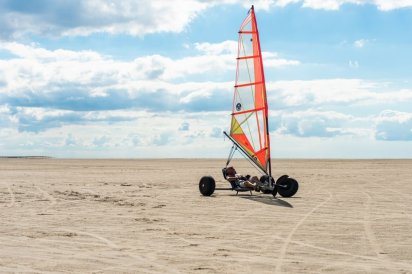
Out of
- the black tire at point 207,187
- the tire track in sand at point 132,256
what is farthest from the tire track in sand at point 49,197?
the tire track in sand at point 132,256

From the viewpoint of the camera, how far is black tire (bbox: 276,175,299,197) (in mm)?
19516

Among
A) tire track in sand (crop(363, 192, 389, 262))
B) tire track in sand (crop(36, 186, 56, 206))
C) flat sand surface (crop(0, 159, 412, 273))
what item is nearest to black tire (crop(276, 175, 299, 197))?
flat sand surface (crop(0, 159, 412, 273))

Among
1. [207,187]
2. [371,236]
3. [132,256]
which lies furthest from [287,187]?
[132,256]

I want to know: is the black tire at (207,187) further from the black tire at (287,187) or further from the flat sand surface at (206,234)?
the black tire at (287,187)

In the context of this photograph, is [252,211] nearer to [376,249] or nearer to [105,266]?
[376,249]

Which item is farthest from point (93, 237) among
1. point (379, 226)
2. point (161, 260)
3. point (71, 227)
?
point (379, 226)

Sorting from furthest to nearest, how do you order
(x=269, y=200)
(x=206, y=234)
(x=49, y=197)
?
1. (x=49, y=197)
2. (x=269, y=200)
3. (x=206, y=234)

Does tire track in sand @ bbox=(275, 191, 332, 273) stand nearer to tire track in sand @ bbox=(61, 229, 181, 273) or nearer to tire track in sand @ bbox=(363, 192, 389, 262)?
tire track in sand @ bbox=(363, 192, 389, 262)

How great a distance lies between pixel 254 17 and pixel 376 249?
12479mm

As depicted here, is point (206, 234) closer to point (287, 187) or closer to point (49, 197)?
point (287, 187)

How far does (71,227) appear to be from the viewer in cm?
1238

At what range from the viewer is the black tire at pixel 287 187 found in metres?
19.5

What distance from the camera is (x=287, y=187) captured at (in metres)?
19.6

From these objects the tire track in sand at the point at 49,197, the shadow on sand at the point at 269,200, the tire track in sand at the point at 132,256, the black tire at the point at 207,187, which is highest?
the black tire at the point at 207,187
